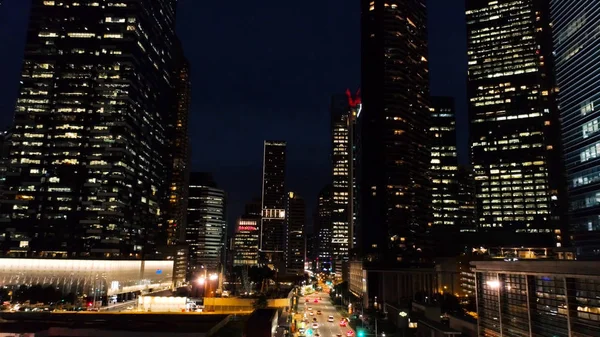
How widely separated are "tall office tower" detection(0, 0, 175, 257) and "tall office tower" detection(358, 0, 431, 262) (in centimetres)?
8895

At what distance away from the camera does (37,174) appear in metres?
150

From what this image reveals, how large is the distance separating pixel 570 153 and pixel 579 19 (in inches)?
1105

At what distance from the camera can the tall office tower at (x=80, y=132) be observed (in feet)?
481

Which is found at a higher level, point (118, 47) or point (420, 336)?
point (118, 47)

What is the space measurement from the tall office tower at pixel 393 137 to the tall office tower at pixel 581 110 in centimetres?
7605

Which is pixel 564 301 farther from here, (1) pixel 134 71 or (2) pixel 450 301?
(1) pixel 134 71

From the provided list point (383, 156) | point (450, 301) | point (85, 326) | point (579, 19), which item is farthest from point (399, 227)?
point (85, 326)

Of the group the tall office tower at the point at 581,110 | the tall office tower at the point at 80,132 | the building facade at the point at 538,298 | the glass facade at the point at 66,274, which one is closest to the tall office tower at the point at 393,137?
the tall office tower at the point at 581,110

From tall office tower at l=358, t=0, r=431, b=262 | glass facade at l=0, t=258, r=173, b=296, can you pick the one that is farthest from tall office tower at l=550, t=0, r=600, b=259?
glass facade at l=0, t=258, r=173, b=296

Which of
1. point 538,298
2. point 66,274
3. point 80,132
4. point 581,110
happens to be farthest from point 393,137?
point 538,298

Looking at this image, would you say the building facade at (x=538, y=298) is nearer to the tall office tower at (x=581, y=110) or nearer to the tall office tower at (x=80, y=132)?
the tall office tower at (x=581, y=110)

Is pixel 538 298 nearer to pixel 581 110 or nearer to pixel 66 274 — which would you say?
pixel 581 110

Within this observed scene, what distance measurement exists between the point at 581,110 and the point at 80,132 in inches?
5826

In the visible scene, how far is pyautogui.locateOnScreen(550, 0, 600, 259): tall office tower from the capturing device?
85562 mm
